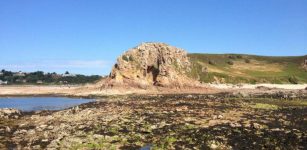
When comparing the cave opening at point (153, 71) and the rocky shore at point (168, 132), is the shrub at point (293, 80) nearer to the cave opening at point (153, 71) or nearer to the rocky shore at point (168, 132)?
the cave opening at point (153, 71)

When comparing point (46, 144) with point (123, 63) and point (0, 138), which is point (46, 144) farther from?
point (123, 63)

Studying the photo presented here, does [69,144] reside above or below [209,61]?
below

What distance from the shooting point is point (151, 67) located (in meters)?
87.1

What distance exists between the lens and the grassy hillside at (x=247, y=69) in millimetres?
103188

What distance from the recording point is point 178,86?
82000mm

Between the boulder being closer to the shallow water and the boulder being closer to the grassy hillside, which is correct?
the grassy hillside

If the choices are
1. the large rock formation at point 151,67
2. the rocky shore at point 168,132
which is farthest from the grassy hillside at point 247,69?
the rocky shore at point 168,132

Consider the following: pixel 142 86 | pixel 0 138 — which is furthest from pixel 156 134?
pixel 142 86

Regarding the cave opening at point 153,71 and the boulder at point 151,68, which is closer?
the boulder at point 151,68

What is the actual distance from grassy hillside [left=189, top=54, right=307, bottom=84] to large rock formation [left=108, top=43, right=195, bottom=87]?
23.1 ft

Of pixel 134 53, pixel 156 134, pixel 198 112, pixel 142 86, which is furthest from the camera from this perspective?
pixel 134 53

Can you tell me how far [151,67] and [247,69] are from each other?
1926 inches

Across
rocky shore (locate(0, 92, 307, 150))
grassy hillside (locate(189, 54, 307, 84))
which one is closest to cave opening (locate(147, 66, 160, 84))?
grassy hillside (locate(189, 54, 307, 84))

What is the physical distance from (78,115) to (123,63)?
48.6 metres
